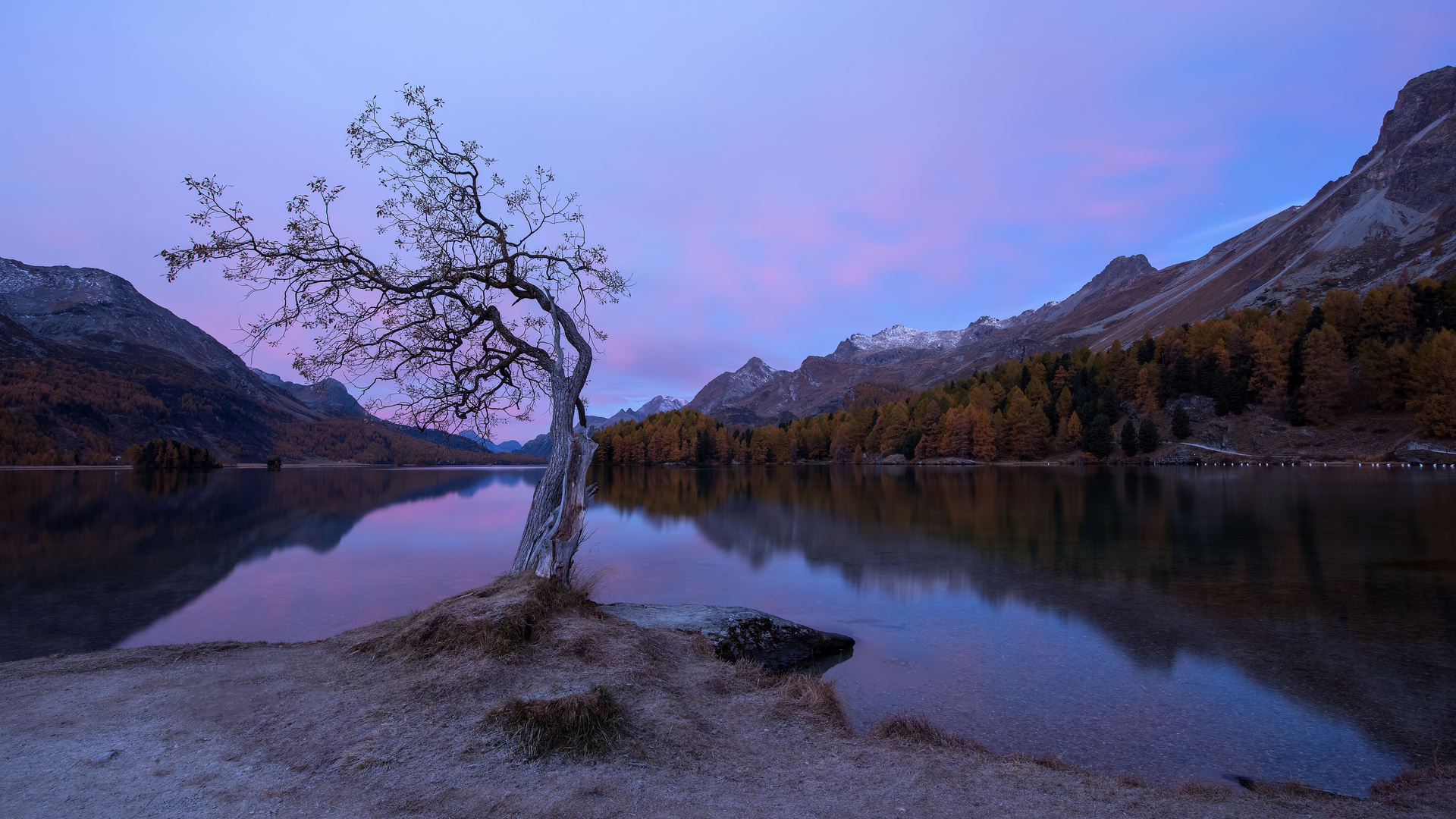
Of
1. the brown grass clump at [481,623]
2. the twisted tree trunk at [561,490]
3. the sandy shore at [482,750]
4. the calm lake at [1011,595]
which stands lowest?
the calm lake at [1011,595]

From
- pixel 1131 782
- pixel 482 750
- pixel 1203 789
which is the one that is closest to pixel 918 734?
pixel 1131 782

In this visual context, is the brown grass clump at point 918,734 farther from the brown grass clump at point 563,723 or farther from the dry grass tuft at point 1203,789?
the brown grass clump at point 563,723

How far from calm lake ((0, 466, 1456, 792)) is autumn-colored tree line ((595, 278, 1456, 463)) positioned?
6489cm

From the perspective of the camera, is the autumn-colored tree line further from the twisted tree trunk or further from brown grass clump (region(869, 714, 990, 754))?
the twisted tree trunk

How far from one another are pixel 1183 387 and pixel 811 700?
12810 cm

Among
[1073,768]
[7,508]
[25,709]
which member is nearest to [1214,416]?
[1073,768]

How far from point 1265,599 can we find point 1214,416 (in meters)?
112

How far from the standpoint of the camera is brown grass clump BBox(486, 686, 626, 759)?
6203 millimetres

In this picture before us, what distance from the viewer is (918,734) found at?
289 inches

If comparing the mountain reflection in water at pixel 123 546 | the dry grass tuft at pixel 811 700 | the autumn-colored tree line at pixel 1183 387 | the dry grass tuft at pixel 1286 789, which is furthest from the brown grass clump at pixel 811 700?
the autumn-colored tree line at pixel 1183 387

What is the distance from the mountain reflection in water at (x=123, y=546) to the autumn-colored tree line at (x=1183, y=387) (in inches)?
2982

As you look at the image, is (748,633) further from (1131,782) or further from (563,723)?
(1131,782)

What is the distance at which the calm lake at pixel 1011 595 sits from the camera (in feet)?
29.2

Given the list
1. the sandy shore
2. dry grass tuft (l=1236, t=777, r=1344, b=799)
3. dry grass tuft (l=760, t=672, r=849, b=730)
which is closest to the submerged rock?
dry grass tuft (l=760, t=672, r=849, b=730)
